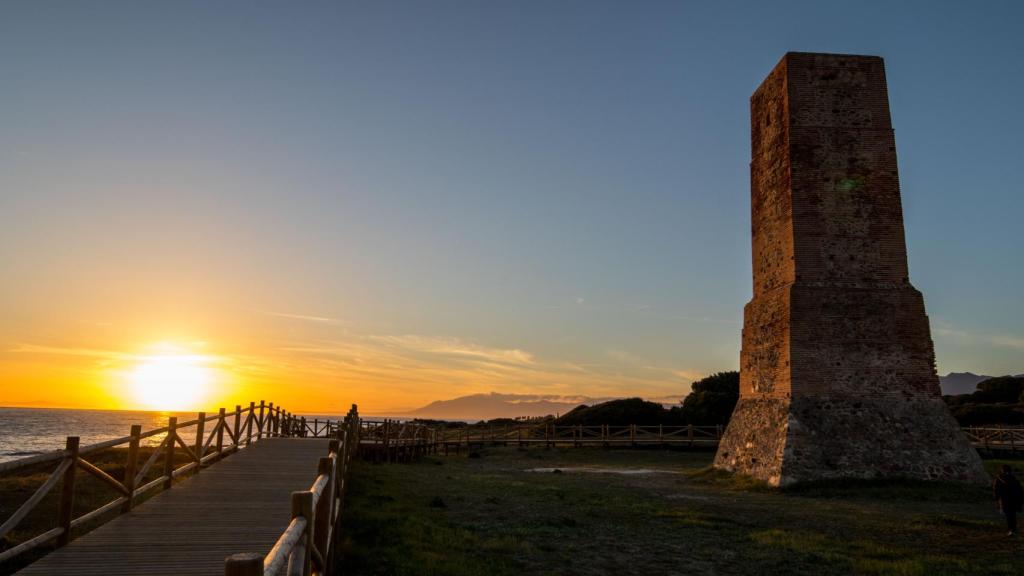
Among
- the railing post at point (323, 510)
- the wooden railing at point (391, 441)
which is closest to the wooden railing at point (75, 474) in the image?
the railing post at point (323, 510)

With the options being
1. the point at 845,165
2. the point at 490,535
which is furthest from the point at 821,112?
the point at 490,535

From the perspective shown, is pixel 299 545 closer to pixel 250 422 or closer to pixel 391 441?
pixel 250 422

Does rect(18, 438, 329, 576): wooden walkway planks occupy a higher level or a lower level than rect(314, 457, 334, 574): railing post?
lower

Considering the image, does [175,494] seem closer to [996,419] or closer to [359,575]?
[359,575]

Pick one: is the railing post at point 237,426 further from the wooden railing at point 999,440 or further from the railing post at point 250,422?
the wooden railing at point 999,440

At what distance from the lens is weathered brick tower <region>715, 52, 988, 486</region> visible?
1720 centimetres

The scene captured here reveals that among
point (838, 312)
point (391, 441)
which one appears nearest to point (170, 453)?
point (838, 312)

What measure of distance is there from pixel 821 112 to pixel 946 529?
40.3 ft

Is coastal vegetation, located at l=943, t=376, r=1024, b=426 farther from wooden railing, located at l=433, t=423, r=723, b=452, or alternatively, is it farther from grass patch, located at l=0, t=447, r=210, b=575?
grass patch, located at l=0, t=447, r=210, b=575

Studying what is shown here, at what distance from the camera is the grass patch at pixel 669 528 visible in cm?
901

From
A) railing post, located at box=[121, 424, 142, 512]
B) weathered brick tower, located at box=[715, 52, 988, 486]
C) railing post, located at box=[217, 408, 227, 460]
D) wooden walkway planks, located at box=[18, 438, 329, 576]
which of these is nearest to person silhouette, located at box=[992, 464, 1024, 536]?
weathered brick tower, located at box=[715, 52, 988, 486]

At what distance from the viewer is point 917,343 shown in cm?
1812

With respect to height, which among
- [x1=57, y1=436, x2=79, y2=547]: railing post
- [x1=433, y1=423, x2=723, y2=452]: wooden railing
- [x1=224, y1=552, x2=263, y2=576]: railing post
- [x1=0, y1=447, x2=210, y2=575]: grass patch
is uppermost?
[x1=224, y1=552, x2=263, y2=576]: railing post

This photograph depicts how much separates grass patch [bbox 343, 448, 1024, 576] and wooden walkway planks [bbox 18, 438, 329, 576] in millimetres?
1393
